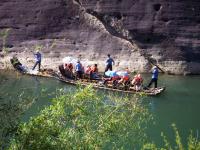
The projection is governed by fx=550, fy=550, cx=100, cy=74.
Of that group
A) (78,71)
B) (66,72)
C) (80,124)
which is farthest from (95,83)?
(80,124)

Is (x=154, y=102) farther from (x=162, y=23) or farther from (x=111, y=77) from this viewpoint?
(x=162, y=23)

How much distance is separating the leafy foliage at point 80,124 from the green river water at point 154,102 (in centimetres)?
38

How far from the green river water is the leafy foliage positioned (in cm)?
38

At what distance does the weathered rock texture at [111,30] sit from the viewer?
132 ft

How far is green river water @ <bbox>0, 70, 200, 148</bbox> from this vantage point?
1021 cm

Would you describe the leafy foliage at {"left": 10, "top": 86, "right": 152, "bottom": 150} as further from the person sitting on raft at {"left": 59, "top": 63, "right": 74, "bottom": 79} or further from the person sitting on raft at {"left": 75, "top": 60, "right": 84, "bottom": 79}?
the person sitting on raft at {"left": 59, "top": 63, "right": 74, "bottom": 79}

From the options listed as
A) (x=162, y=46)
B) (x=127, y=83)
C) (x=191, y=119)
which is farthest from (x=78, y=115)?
Answer: (x=162, y=46)

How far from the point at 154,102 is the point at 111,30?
1464 centimetres

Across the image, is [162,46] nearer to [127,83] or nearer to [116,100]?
[127,83]

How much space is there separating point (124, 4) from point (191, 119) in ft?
60.8

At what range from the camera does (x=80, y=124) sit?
35.4 ft

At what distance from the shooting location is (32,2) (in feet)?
137

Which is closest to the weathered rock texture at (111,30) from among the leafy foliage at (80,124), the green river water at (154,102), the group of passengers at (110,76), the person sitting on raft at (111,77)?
the green river water at (154,102)

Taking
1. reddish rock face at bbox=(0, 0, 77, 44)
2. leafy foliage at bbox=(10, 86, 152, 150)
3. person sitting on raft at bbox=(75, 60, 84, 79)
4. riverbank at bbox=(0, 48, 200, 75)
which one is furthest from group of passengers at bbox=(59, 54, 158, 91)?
leafy foliage at bbox=(10, 86, 152, 150)
